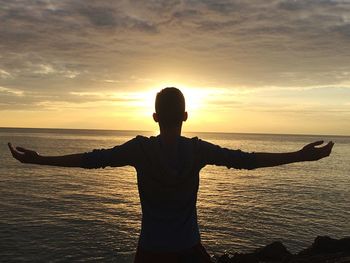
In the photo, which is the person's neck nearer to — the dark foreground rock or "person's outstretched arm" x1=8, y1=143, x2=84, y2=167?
"person's outstretched arm" x1=8, y1=143, x2=84, y2=167

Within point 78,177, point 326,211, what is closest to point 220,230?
point 326,211

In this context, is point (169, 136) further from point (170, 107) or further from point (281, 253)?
point (281, 253)

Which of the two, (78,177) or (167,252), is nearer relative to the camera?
(167,252)

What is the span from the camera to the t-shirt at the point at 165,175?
359 centimetres

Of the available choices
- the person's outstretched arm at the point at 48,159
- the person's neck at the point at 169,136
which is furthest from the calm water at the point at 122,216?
the person's neck at the point at 169,136

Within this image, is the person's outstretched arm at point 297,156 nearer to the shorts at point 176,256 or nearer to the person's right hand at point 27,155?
the shorts at point 176,256

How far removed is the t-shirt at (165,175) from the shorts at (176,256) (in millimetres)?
38

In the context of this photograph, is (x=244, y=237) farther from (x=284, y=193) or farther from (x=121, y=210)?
(x=284, y=193)

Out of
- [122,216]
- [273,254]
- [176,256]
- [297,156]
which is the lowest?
[122,216]

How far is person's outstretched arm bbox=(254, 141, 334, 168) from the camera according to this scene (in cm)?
362

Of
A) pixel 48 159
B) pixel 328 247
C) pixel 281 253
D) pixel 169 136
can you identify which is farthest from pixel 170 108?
pixel 328 247

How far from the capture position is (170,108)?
3629 millimetres

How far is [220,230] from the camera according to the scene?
104 ft

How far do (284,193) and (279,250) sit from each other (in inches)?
1258
